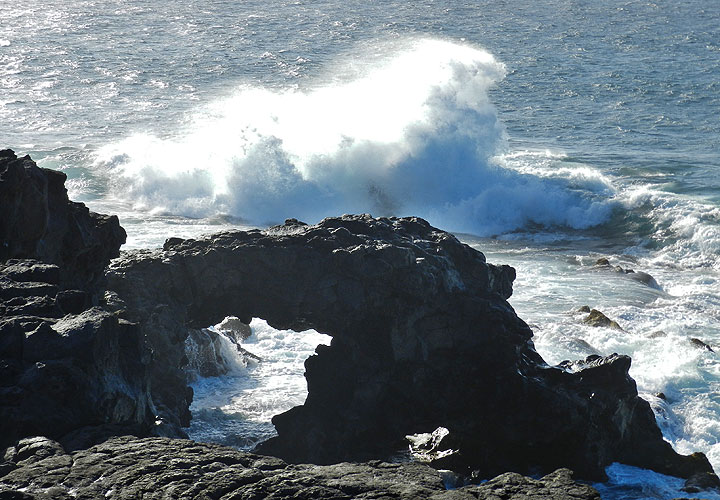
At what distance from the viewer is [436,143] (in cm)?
4462

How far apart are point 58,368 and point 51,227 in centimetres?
417

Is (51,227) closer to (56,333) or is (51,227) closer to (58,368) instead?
(56,333)

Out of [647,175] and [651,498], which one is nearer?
[651,498]

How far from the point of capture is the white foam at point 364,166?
40156mm

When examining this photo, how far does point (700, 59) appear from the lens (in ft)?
201

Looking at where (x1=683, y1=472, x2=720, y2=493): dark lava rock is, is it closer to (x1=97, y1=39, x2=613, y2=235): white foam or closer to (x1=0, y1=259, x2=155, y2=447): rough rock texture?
(x1=0, y1=259, x2=155, y2=447): rough rock texture

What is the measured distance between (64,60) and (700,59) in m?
35.9

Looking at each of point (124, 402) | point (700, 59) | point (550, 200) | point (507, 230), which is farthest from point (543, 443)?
point (700, 59)

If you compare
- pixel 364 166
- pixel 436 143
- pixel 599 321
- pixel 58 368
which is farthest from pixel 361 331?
pixel 436 143

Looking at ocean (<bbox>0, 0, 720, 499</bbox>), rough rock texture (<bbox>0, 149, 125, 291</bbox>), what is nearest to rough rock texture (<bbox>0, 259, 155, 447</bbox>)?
rough rock texture (<bbox>0, 149, 125, 291</bbox>)

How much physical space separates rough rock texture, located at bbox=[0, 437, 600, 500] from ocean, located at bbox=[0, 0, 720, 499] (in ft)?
21.4

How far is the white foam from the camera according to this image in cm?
4016

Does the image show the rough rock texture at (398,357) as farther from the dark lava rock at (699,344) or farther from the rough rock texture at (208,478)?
the dark lava rock at (699,344)

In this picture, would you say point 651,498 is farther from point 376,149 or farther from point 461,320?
point 376,149
